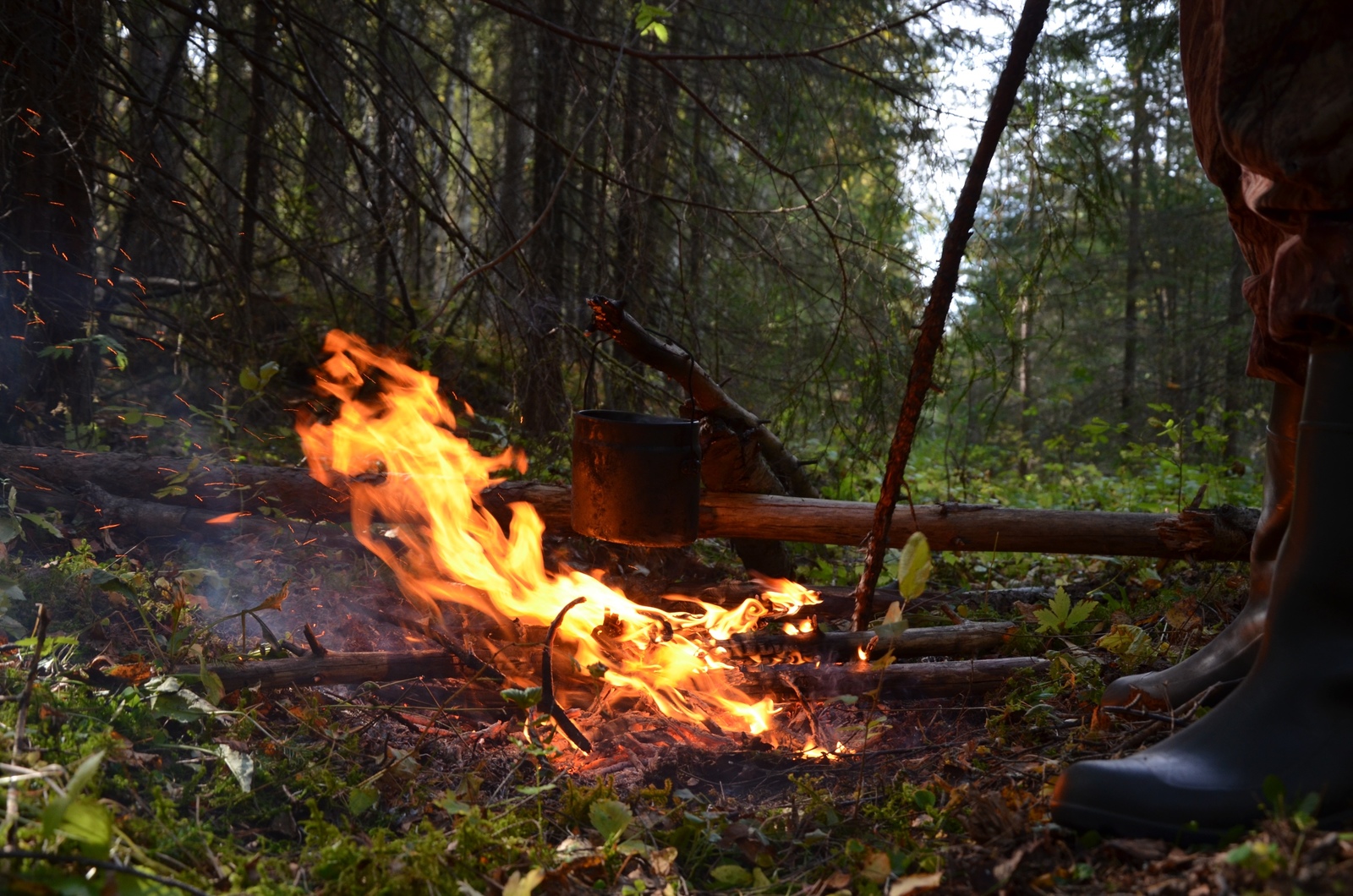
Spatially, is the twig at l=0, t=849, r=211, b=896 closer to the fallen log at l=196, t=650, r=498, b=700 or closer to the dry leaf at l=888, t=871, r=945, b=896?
the fallen log at l=196, t=650, r=498, b=700

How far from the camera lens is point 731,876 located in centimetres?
185

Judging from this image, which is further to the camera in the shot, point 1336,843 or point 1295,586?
point 1295,586

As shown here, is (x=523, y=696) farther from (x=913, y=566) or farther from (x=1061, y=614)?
(x=1061, y=614)

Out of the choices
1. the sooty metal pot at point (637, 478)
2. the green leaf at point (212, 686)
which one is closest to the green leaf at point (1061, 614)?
the sooty metal pot at point (637, 478)

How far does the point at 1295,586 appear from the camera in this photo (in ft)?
5.89

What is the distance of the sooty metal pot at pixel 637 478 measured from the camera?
3.13 metres

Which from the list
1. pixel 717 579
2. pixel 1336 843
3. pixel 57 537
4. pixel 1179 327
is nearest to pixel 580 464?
pixel 717 579

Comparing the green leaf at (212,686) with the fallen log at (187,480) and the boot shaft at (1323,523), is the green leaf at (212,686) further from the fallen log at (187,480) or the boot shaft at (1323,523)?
the boot shaft at (1323,523)

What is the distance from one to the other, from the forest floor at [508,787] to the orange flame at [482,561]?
0.59 feet

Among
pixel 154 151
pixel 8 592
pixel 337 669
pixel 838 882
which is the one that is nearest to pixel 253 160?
pixel 154 151

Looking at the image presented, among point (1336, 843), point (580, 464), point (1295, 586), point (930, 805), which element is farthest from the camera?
point (580, 464)

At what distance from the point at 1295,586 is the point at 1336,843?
1.81 ft

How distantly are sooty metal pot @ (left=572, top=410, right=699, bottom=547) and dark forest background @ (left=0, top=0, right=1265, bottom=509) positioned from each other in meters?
0.74

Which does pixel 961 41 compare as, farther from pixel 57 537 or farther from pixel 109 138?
pixel 57 537
